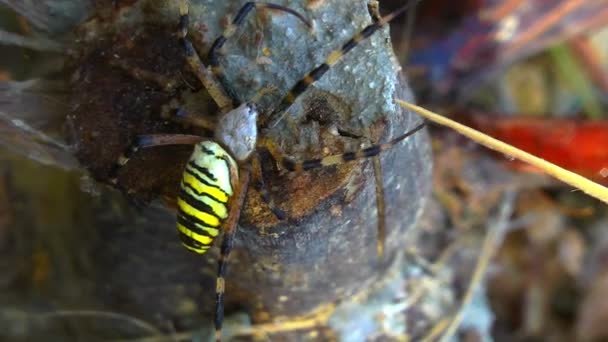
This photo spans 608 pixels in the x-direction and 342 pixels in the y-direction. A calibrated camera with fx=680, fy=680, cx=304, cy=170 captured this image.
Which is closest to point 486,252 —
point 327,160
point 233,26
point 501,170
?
point 501,170

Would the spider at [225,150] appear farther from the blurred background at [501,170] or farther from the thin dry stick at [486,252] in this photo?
the thin dry stick at [486,252]

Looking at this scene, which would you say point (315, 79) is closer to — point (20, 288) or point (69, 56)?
point (69, 56)

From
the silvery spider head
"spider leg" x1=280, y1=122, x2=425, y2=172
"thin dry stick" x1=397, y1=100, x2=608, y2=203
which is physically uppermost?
the silvery spider head

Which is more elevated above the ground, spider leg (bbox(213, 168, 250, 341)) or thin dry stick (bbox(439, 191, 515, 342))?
thin dry stick (bbox(439, 191, 515, 342))

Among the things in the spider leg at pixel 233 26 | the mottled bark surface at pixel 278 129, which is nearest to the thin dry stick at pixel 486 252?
the mottled bark surface at pixel 278 129

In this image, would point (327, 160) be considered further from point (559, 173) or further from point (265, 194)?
point (559, 173)

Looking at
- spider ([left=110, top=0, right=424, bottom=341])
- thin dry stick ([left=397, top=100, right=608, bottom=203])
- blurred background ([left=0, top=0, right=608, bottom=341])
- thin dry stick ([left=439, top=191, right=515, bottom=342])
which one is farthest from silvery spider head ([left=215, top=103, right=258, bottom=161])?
thin dry stick ([left=439, top=191, right=515, bottom=342])

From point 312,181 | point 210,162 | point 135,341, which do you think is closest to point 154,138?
point 210,162

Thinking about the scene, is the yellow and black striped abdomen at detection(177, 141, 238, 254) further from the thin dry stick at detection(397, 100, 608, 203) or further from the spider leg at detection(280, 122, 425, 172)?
the thin dry stick at detection(397, 100, 608, 203)

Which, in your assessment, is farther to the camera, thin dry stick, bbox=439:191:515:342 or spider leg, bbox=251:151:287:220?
thin dry stick, bbox=439:191:515:342
